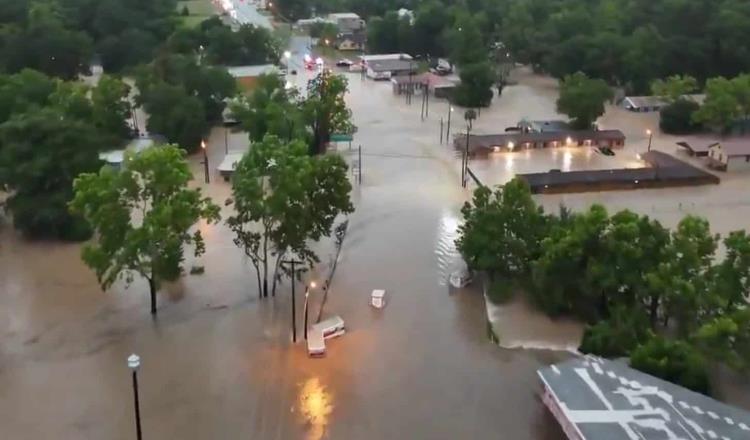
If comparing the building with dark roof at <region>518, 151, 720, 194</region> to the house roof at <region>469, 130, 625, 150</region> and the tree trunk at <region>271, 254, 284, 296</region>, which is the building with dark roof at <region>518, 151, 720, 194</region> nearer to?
the house roof at <region>469, 130, 625, 150</region>

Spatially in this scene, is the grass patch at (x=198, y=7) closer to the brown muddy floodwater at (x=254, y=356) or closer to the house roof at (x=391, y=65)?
the house roof at (x=391, y=65)

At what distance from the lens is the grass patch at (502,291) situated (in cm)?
1348

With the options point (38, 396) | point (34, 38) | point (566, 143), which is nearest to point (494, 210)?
point (38, 396)

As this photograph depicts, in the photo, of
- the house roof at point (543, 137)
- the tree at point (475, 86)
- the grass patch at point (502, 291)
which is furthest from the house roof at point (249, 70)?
the grass patch at point (502, 291)

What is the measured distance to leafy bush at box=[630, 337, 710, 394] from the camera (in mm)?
10469

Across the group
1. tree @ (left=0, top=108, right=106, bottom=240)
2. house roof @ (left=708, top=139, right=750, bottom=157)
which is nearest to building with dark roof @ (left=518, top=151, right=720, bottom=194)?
house roof @ (left=708, top=139, right=750, bottom=157)

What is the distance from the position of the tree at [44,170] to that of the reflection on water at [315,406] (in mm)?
7188

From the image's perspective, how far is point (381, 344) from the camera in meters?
12.3

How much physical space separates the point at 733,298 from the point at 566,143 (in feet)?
39.7

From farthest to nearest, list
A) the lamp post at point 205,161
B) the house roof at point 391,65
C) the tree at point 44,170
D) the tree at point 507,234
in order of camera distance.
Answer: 1. the house roof at point 391,65
2. the lamp post at point 205,161
3. the tree at point 44,170
4. the tree at point 507,234

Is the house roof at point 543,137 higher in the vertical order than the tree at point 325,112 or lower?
lower

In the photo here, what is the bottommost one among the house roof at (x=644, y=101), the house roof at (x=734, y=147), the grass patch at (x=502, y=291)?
the grass patch at (x=502, y=291)

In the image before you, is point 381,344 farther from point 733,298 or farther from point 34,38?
point 34,38

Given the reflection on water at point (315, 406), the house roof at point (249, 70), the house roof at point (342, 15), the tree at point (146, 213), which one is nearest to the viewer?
the reflection on water at point (315, 406)
